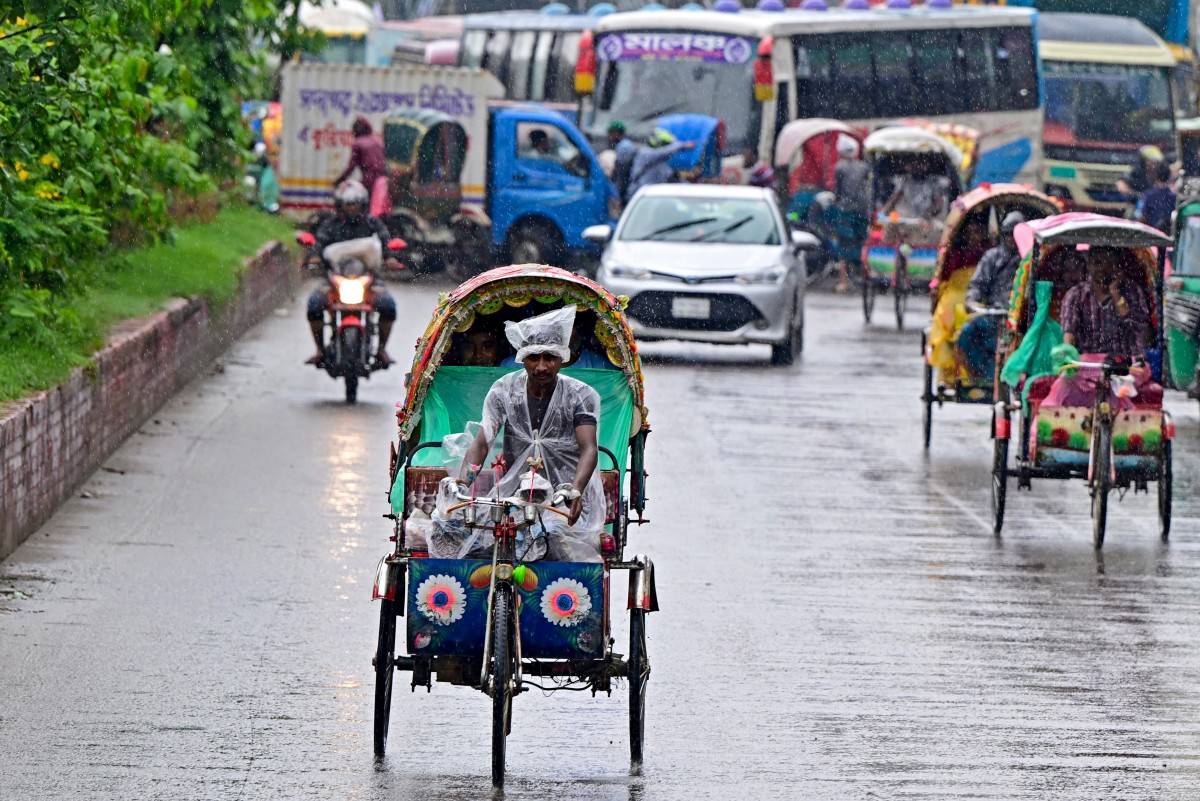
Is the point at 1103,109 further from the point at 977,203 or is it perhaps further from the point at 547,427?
the point at 547,427

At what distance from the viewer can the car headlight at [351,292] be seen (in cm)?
1752

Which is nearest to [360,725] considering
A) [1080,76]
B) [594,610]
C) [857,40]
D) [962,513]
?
[594,610]

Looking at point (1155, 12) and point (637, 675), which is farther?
point (1155, 12)

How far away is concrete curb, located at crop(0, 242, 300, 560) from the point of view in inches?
436

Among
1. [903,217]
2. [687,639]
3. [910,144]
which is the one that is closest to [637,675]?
[687,639]

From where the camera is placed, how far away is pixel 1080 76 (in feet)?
134

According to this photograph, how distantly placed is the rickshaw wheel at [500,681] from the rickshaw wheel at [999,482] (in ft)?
20.5

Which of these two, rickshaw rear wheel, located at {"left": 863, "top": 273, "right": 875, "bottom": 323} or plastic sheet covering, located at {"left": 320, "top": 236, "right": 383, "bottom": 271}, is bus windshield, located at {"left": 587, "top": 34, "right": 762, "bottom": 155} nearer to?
rickshaw rear wheel, located at {"left": 863, "top": 273, "right": 875, "bottom": 323}

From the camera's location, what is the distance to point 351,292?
17.5 m

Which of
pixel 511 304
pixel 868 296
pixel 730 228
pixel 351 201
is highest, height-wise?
pixel 511 304

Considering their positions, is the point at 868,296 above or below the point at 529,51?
below

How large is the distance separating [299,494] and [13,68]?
11.1 feet

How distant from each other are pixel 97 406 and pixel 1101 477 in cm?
589

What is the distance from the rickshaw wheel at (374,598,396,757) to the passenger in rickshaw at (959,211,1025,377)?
8.75 m
